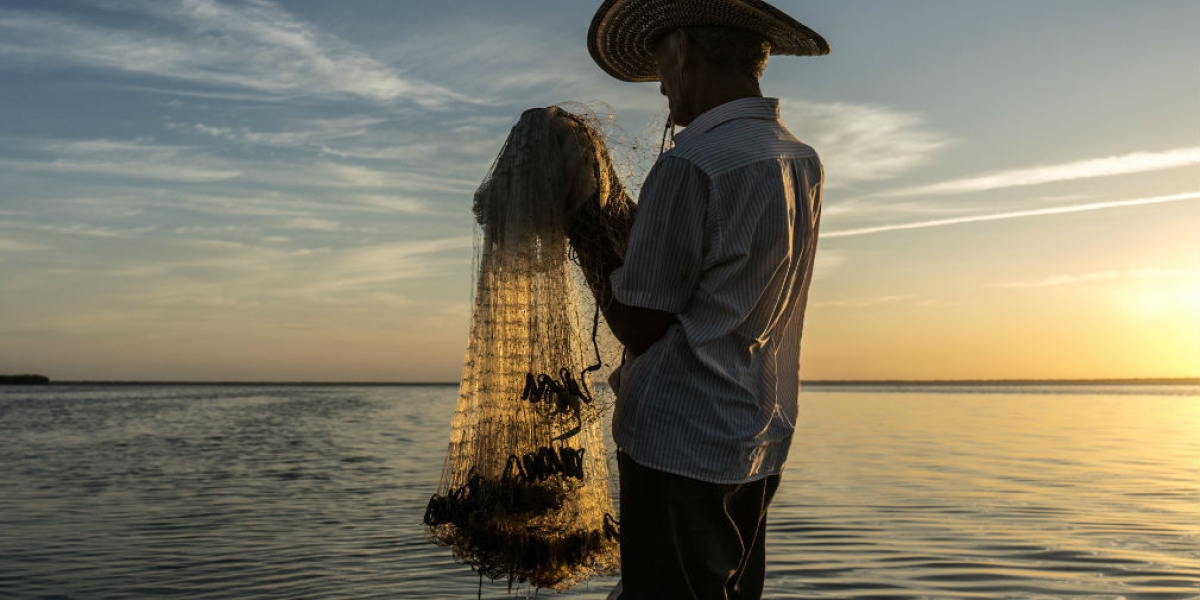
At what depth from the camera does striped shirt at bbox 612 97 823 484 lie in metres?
1.88

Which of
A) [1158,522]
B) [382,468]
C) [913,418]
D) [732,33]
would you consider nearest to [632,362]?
[732,33]

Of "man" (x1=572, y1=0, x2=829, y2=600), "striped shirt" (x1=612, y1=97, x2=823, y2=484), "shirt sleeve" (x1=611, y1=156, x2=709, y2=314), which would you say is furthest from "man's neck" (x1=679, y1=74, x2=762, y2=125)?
"shirt sleeve" (x1=611, y1=156, x2=709, y2=314)

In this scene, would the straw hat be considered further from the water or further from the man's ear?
the water

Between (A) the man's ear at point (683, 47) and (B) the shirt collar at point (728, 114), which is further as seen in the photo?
(A) the man's ear at point (683, 47)

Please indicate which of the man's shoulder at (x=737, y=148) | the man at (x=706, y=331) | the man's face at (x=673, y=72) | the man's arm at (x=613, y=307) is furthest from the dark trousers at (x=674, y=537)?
the man's face at (x=673, y=72)

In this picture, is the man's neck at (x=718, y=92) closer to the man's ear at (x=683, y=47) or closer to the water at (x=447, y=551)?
the man's ear at (x=683, y=47)

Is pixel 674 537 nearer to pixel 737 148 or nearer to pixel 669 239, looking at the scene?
pixel 669 239

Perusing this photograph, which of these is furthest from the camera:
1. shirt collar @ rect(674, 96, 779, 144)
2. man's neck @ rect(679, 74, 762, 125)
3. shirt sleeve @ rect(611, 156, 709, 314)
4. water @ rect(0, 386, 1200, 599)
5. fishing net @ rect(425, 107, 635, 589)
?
water @ rect(0, 386, 1200, 599)

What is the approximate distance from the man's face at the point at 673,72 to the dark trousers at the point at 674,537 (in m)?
0.75

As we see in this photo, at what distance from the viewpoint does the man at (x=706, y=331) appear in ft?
6.17

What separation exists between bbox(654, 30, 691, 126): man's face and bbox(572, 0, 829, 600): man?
9cm

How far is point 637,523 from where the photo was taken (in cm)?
196

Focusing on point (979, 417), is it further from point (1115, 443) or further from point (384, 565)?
point (384, 565)

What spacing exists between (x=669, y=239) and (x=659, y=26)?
60 cm
